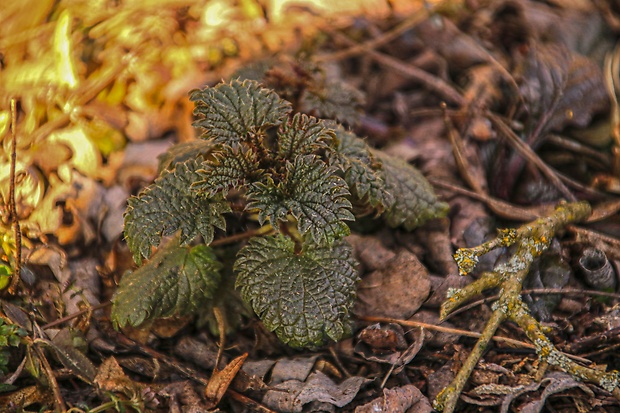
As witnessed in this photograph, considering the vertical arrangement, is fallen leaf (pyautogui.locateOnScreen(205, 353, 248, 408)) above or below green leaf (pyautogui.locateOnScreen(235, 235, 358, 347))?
below

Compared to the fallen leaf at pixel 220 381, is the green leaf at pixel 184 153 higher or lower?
higher

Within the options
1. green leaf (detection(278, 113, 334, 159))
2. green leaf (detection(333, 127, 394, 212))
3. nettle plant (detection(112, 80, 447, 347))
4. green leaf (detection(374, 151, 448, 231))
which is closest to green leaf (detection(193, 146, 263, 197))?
nettle plant (detection(112, 80, 447, 347))

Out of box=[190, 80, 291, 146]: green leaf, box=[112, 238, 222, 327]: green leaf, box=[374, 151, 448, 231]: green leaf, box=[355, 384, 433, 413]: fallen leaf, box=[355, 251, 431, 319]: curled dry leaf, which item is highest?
box=[190, 80, 291, 146]: green leaf

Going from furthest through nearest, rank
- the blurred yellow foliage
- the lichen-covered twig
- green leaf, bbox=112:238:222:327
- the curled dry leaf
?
the blurred yellow foliage, the curled dry leaf, green leaf, bbox=112:238:222:327, the lichen-covered twig

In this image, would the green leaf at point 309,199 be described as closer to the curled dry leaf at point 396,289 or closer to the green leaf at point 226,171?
the green leaf at point 226,171

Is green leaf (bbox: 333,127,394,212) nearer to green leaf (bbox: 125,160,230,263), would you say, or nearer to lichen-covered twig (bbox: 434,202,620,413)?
lichen-covered twig (bbox: 434,202,620,413)

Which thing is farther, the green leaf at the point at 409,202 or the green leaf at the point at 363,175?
the green leaf at the point at 409,202

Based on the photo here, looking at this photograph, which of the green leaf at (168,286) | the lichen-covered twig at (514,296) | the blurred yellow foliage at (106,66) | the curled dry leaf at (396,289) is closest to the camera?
the lichen-covered twig at (514,296)

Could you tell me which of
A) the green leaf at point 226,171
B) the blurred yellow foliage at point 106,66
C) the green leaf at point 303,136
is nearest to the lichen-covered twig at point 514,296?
the green leaf at point 303,136
